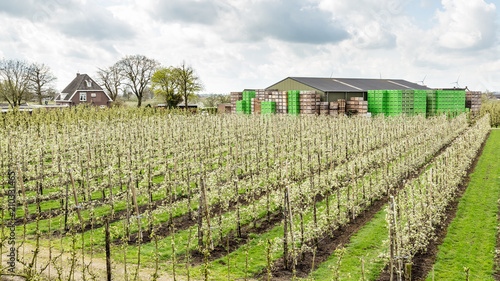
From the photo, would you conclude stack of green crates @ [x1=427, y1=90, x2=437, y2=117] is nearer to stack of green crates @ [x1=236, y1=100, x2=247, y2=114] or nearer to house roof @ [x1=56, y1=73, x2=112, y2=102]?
stack of green crates @ [x1=236, y1=100, x2=247, y2=114]

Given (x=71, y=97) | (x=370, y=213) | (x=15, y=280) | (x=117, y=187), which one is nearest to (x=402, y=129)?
(x=370, y=213)

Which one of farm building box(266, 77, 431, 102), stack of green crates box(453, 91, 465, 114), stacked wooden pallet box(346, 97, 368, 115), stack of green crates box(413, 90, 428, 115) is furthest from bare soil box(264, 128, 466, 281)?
stack of green crates box(453, 91, 465, 114)

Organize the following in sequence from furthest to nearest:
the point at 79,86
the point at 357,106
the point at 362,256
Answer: the point at 79,86
the point at 357,106
the point at 362,256

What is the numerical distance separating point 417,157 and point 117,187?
59.4ft

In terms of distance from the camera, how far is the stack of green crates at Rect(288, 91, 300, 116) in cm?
4622

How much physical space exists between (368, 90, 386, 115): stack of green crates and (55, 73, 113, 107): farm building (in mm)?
45055

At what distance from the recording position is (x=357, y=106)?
45.4 meters

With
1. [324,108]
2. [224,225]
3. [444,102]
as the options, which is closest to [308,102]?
[324,108]

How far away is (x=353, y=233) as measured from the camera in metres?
13.9

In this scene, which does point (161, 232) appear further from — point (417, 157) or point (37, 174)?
point (417, 157)

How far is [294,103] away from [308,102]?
71.4 inches

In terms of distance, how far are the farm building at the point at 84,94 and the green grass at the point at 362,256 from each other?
59660mm

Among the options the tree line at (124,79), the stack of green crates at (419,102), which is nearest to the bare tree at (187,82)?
the tree line at (124,79)

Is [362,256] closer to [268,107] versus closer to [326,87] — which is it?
[268,107]
